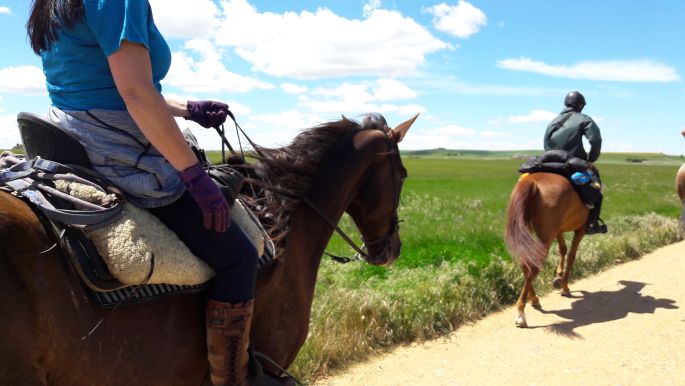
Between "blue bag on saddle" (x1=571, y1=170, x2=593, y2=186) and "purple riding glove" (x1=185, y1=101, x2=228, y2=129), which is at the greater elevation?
"purple riding glove" (x1=185, y1=101, x2=228, y2=129)

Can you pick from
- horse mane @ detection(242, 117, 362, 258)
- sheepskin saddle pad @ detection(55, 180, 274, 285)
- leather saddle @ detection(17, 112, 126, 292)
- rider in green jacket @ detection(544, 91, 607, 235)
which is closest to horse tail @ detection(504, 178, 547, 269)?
rider in green jacket @ detection(544, 91, 607, 235)

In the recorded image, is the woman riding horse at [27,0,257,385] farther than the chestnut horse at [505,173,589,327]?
No

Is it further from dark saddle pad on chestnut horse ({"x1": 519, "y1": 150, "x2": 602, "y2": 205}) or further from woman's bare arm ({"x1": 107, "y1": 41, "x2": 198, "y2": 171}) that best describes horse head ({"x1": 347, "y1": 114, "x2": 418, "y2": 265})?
dark saddle pad on chestnut horse ({"x1": 519, "y1": 150, "x2": 602, "y2": 205})

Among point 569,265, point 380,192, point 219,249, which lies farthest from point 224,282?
point 569,265

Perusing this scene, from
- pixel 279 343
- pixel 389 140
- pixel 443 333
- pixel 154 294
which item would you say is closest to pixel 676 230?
pixel 443 333

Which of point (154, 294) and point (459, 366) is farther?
point (459, 366)

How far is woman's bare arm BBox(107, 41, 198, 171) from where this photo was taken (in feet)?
6.81

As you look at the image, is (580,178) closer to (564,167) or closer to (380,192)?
(564,167)

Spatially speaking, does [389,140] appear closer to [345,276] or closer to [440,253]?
[345,276]

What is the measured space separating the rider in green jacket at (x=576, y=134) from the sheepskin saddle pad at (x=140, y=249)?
7704 mm

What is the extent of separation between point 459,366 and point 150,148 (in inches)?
178

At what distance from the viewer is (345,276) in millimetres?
7773

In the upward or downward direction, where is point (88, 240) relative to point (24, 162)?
downward

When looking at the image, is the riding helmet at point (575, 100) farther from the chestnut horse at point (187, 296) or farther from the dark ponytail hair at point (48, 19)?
the dark ponytail hair at point (48, 19)
